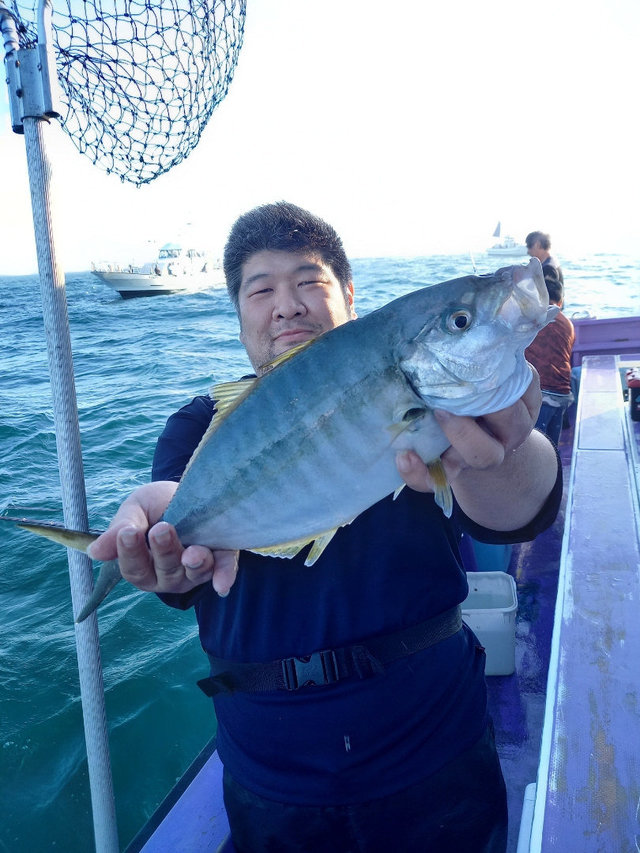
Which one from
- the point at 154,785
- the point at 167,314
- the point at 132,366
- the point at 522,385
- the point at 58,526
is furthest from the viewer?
the point at 167,314

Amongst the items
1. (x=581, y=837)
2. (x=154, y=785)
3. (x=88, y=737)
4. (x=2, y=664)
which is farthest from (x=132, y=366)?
(x=581, y=837)

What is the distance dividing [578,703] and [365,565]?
0.89 metres

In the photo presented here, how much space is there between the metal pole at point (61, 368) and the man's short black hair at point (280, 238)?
0.71m

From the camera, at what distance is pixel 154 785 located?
4.23 m

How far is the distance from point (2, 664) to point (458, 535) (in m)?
5.07

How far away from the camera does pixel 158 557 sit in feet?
5.83

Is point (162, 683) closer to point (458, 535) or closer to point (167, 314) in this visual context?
point (458, 535)

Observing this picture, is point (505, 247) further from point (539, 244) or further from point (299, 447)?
point (299, 447)

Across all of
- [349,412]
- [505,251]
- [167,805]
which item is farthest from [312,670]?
[505,251]

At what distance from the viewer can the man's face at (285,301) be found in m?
2.21

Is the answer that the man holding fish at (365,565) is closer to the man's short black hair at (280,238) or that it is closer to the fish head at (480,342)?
the fish head at (480,342)

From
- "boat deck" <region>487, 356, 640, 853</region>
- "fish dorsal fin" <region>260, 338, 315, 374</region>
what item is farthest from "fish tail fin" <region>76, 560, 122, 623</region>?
"boat deck" <region>487, 356, 640, 853</region>

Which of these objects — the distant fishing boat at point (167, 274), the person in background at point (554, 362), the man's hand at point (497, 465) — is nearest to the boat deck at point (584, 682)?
the man's hand at point (497, 465)

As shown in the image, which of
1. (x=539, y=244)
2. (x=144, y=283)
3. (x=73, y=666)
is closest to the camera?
(x=73, y=666)
